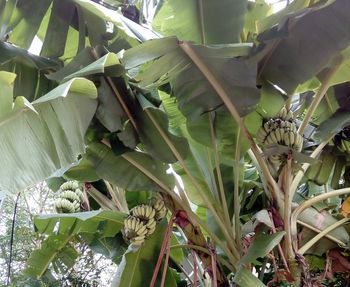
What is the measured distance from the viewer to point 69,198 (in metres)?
1.55

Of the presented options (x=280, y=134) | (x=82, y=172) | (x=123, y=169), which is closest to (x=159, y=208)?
(x=123, y=169)

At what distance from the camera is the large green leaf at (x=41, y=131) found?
803 mm

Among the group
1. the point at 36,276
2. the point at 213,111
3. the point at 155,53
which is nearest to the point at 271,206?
the point at 213,111

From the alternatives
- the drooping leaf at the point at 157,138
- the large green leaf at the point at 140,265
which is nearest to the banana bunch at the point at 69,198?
the large green leaf at the point at 140,265

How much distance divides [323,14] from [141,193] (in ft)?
3.23

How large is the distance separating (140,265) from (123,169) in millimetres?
343

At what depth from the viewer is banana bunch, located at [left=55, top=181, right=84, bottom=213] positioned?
153 centimetres

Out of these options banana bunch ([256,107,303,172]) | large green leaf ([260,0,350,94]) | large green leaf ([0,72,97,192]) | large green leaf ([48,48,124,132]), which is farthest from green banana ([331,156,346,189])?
large green leaf ([0,72,97,192])

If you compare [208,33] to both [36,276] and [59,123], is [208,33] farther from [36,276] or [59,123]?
[36,276]

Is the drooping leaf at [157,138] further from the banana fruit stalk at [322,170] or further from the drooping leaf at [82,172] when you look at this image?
the banana fruit stalk at [322,170]

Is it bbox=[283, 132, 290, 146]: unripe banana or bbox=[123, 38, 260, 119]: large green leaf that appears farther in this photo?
bbox=[283, 132, 290, 146]: unripe banana

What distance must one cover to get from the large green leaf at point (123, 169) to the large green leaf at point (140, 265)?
9.7 inches

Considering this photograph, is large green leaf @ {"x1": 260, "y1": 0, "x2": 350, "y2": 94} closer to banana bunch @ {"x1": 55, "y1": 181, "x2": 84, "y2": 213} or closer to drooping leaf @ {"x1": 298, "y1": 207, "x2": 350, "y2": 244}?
drooping leaf @ {"x1": 298, "y1": 207, "x2": 350, "y2": 244}

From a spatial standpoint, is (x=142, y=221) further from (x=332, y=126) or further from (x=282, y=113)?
(x=332, y=126)
